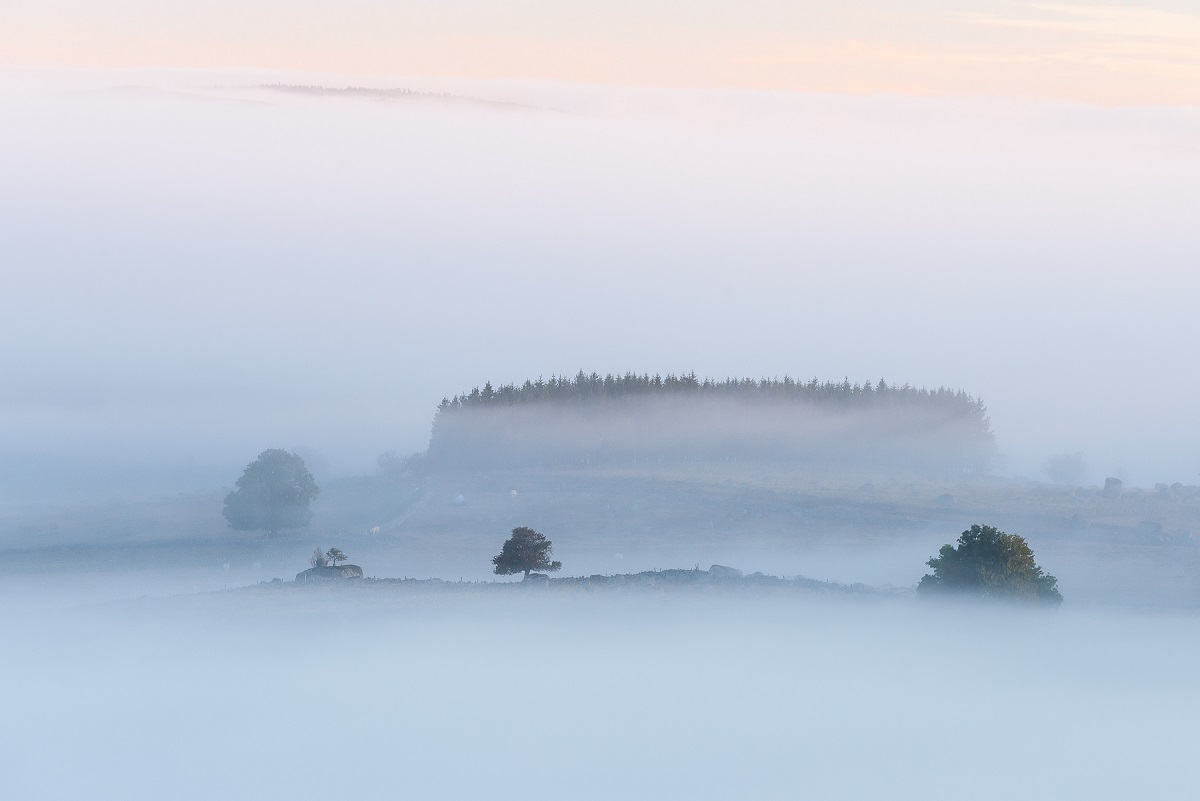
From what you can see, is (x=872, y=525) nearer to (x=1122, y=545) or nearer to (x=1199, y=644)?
(x=1122, y=545)

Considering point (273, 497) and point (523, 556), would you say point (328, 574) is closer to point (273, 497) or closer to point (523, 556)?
point (523, 556)

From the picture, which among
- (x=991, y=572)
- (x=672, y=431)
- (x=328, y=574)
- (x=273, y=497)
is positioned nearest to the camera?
(x=991, y=572)

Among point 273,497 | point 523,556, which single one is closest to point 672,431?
point 273,497

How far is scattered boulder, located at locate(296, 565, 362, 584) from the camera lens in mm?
83125

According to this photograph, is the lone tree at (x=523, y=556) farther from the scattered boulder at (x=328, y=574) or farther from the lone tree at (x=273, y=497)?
the lone tree at (x=273, y=497)

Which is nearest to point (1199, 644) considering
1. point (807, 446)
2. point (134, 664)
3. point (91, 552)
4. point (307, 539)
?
point (134, 664)

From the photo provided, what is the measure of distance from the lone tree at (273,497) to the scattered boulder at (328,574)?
37025mm

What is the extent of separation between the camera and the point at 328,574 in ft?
281

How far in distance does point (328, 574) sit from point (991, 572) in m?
40.8

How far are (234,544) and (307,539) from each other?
21.6 ft

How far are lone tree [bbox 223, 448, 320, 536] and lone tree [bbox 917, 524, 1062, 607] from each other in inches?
2730

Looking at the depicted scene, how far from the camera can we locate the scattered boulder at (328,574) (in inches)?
3273

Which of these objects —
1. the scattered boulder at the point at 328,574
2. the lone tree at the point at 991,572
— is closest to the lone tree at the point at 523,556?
the scattered boulder at the point at 328,574

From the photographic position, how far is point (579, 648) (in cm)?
6134
